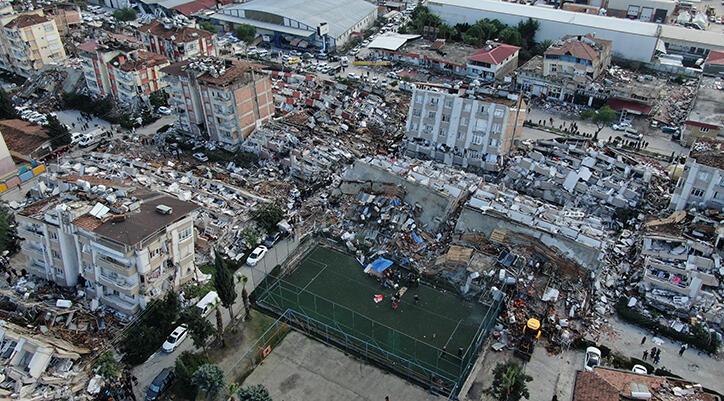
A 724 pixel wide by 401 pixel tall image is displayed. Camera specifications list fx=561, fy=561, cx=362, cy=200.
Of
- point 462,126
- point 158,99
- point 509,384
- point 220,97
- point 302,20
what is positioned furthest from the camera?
point 302,20

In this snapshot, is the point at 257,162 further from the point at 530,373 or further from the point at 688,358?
the point at 688,358

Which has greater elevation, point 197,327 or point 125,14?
point 125,14

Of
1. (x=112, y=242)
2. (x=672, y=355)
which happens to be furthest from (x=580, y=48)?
(x=112, y=242)

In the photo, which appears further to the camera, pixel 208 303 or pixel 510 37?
pixel 510 37

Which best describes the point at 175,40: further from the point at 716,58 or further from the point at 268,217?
the point at 716,58

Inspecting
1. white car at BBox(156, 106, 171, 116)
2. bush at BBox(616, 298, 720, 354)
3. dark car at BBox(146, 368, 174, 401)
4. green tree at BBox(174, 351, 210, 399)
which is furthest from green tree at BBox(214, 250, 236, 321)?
white car at BBox(156, 106, 171, 116)

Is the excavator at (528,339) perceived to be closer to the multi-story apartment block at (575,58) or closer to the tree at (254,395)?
the tree at (254,395)

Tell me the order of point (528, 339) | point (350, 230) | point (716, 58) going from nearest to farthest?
point (528, 339) < point (350, 230) < point (716, 58)

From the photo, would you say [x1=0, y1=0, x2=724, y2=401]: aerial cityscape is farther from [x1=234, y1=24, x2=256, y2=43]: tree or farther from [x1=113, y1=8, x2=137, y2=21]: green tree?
[x1=113, y1=8, x2=137, y2=21]: green tree

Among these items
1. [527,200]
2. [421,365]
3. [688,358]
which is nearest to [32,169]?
[421,365]
